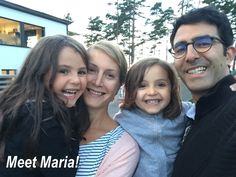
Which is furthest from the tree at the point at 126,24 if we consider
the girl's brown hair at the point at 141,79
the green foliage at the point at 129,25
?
Answer: the girl's brown hair at the point at 141,79

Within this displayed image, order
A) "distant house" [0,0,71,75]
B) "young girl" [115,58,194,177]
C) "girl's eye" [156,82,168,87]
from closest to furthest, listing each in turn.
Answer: "young girl" [115,58,194,177] < "girl's eye" [156,82,168,87] < "distant house" [0,0,71,75]

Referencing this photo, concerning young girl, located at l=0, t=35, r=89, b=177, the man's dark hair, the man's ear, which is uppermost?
the man's dark hair

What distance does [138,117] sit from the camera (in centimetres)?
269

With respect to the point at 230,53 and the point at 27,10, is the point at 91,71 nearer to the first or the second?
the point at 230,53

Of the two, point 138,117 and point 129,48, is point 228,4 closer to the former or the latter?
point 129,48

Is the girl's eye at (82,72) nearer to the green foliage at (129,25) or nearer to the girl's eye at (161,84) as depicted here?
the girl's eye at (161,84)

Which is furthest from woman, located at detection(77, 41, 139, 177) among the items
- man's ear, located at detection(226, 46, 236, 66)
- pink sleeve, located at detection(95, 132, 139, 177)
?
man's ear, located at detection(226, 46, 236, 66)

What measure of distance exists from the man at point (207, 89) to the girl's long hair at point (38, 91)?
0.79 meters

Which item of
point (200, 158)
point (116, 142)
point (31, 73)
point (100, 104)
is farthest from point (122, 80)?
point (200, 158)

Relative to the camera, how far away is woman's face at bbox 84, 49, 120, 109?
2.62m

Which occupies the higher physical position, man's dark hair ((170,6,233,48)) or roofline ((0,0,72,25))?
roofline ((0,0,72,25))

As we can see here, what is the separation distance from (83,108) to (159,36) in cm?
4158

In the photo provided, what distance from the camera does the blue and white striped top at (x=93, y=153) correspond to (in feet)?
7.43

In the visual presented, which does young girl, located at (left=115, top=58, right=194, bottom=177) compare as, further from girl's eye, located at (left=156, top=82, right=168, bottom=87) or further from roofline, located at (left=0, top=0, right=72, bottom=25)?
roofline, located at (left=0, top=0, right=72, bottom=25)
